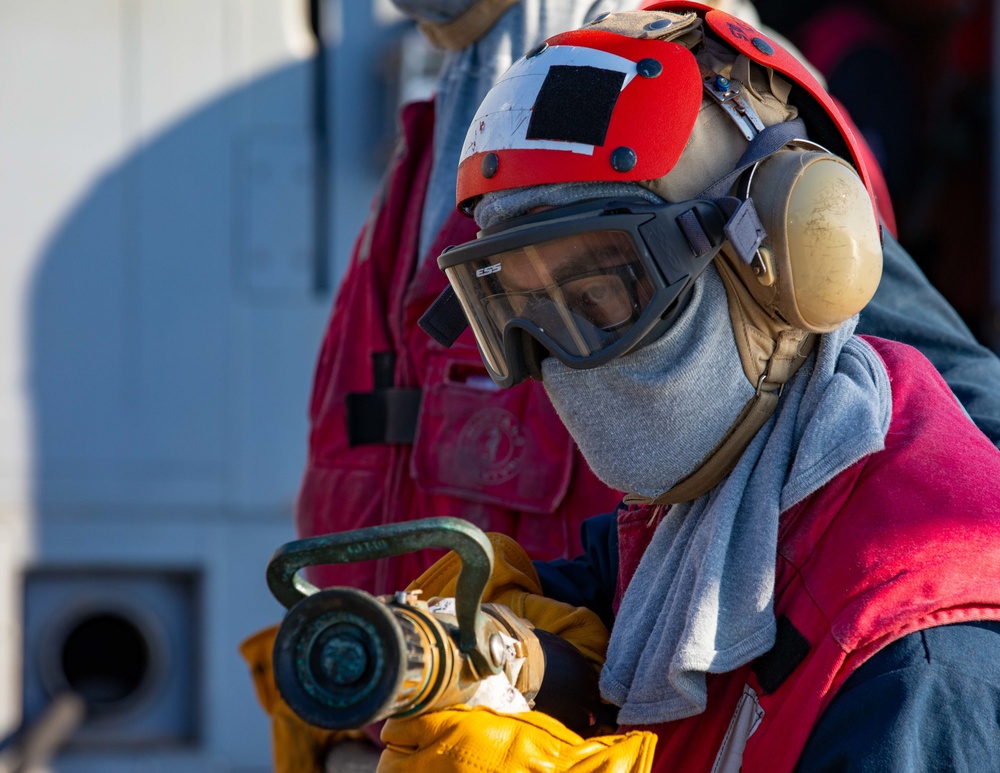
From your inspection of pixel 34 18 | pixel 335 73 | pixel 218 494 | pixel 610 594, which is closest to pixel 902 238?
pixel 335 73

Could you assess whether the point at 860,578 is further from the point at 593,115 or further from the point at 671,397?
the point at 593,115

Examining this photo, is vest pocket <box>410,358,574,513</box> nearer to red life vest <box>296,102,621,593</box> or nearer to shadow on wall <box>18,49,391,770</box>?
red life vest <box>296,102,621,593</box>

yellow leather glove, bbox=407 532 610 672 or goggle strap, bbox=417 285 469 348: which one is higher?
goggle strap, bbox=417 285 469 348

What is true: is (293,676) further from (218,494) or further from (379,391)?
(218,494)

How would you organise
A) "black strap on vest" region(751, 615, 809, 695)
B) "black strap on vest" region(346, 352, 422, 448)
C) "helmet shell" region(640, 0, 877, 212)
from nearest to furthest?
"black strap on vest" region(751, 615, 809, 695) < "helmet shell" region(640, 0, 877, 212) < "black strap on vest" region(346, 352, 422, 448)

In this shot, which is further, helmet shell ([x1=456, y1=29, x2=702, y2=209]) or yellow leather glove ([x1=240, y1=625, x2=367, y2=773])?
yellow leather glove ([x1=240, y1=625, x2=367, y2=773])

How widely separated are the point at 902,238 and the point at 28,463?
3.61 m

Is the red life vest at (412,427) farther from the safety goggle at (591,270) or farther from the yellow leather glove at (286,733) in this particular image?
the safety goggle at (591,270)

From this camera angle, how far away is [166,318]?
3.77m

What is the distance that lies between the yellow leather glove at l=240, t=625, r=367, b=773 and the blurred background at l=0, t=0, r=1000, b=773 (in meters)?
1.50

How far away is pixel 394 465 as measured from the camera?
2.49 metres

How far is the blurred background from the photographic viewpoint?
3.72 m

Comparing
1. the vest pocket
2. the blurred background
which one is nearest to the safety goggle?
the vest pocket

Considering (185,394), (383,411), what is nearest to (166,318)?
(185,394)
